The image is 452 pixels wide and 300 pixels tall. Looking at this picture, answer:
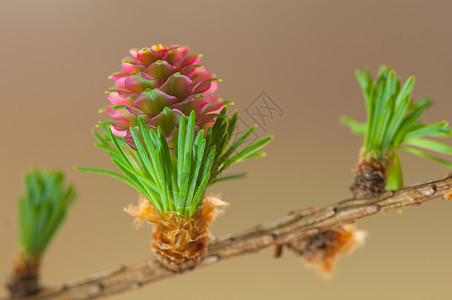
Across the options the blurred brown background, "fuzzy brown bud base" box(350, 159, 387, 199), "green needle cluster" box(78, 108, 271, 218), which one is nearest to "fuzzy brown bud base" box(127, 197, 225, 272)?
"green needle cluster" box(78, 108, 271, 218)

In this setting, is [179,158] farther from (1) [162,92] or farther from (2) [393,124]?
(2) [393,124]

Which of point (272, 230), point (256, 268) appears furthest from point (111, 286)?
point (256, 268)

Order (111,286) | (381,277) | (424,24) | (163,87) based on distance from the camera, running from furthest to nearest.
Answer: (424,24) < (381,277) < (111,286) < (163,87)

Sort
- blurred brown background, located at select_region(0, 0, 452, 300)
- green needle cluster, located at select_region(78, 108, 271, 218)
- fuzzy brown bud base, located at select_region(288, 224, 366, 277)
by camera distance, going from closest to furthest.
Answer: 1. green needle cluster, located at select_region(78, 108, 271, 218)
2. fuzzy brown bud base, located at select_region(288, 224, 366, 277)
3. blurred brown background, located at select_region(0, 0, 452, 300)

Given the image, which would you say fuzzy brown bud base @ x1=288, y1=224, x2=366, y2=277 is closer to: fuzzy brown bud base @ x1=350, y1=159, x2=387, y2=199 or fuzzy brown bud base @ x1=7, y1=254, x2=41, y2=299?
fuzzy brown bud base @ x1=350, y1=159, x2=387, y2=199

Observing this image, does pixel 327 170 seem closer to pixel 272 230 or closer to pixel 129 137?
pixel 272 230

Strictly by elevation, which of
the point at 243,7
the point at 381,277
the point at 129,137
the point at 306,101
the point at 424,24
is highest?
the point at 243,7
